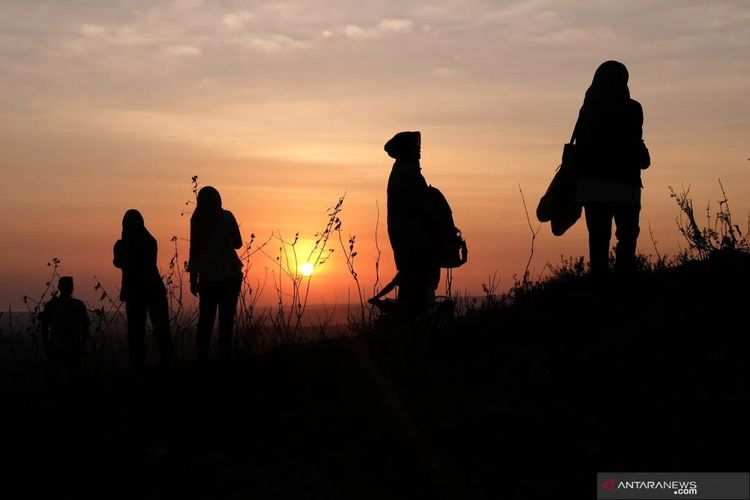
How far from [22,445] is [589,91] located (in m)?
5.62

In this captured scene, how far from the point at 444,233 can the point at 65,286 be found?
5.31 meters

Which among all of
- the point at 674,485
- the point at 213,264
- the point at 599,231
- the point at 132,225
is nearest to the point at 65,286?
the point at 132,225

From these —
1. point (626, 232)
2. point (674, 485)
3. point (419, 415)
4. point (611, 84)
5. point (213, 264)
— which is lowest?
point (674, 485)

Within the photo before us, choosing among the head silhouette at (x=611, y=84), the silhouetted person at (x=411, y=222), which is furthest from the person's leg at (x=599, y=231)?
the silhouetted person at (x=411, y=222)

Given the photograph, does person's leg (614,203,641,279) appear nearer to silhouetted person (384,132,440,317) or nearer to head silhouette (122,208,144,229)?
silhouetted person (384,132,440,317)

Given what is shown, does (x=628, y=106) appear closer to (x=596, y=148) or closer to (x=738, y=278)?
(x=596, y=148)

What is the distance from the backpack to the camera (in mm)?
8688

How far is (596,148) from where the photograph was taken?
8.52 m

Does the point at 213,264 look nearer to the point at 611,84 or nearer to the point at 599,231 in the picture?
the point at 599,231

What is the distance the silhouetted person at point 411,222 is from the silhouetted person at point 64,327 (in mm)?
3808

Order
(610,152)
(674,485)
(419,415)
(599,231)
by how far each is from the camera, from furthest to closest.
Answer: (599,231), (610,152), (419,415), (674,485)

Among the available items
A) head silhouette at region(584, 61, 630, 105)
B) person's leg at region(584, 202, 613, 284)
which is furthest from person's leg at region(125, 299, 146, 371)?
head silhouette at region(584, 61, 630, 105)

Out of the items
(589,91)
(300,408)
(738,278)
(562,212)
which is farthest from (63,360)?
(738,278)

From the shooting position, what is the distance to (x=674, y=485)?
199 inches
